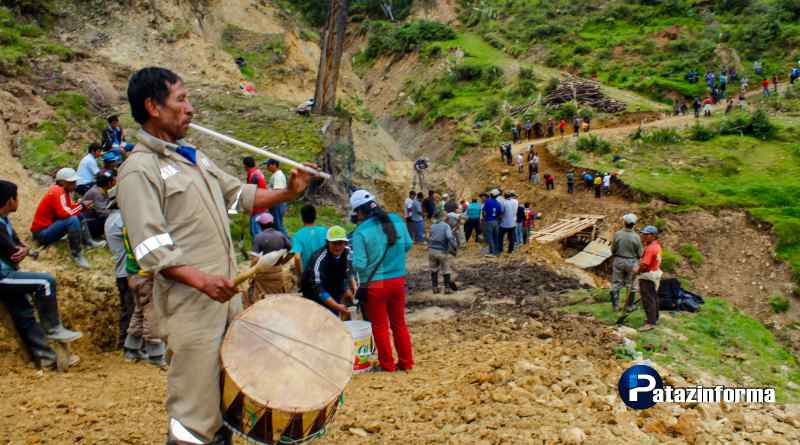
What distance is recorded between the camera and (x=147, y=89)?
3016 mm

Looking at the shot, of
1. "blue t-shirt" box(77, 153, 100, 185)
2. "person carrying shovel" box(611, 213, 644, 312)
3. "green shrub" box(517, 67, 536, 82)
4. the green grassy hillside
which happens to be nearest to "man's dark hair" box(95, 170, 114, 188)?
"blue t-shirt" box(77, 153, 100, 185)

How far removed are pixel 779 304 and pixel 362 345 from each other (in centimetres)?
1636

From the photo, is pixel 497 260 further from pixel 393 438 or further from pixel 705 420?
pixel 393 438

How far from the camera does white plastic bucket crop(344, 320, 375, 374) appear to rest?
21.1 ft

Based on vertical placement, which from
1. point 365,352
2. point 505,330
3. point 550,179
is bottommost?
point 550,179

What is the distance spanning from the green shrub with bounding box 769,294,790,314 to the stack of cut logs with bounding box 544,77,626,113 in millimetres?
18190

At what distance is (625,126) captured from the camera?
3322 centimetres

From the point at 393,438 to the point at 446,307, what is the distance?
7.00m

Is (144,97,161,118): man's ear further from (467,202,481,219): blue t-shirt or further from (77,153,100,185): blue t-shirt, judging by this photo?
(467,202,481,219): blue t-shirt

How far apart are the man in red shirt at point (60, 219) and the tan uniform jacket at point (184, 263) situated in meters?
5.32

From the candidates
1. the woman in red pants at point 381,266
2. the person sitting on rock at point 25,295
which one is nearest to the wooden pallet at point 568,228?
the woman in red pants at point 381,266

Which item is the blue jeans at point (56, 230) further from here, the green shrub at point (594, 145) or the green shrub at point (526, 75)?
the green shrub at point (526, 75)

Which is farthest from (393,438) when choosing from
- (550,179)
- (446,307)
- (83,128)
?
(550,179)

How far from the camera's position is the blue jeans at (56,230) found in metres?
7.75
